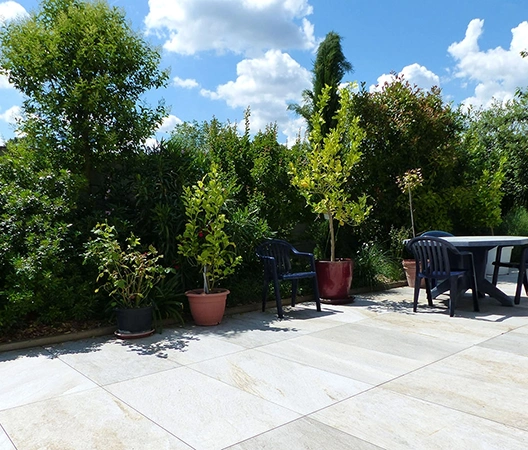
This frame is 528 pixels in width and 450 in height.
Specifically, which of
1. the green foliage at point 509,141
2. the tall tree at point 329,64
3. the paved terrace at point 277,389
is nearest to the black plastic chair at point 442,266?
the paved terrace at point 277,389

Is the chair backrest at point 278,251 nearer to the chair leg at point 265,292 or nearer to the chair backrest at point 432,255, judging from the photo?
the chair leg at point 265,292

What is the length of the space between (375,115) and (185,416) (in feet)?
22.1

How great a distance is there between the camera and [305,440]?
2.39 metres

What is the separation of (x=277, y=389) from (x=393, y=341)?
1.66 m

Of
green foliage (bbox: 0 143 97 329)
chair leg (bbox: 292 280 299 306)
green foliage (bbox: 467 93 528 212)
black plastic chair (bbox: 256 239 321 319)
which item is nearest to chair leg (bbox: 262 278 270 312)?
black plastic chair (bbox: 256 239 321 319)

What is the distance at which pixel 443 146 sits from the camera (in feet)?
27.2

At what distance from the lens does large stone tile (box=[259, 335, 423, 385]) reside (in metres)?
3.42

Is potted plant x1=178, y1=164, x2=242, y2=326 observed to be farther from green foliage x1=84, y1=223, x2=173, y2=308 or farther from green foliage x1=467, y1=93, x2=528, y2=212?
green foliage x1=467, y1=93, x2=528, y2=212

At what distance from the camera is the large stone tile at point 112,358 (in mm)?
3480

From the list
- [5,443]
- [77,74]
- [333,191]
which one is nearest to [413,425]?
[5,443]

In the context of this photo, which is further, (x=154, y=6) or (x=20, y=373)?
(x=154, y=6)

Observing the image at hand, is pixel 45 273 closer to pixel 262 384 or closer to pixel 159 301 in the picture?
pixel 159 301

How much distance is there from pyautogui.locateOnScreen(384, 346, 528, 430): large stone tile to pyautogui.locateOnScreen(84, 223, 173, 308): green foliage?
2.56 m

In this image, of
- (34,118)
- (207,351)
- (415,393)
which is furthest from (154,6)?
(415,393)
